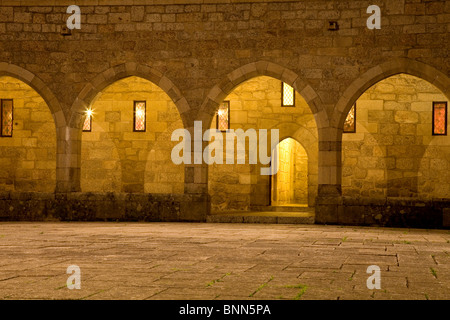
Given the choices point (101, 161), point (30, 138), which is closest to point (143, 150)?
point (101, 161)

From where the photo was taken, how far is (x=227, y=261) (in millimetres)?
4555

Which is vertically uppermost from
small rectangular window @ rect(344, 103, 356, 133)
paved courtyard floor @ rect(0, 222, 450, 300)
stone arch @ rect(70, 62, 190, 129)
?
stone arch @ rect(70, 62, 190, 129)

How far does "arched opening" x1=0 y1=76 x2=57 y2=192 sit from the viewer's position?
42.1ft

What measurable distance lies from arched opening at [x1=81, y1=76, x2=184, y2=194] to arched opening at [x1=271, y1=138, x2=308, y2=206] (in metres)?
2.37

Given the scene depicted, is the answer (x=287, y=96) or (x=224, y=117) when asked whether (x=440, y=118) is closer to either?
(x=287, y=96)

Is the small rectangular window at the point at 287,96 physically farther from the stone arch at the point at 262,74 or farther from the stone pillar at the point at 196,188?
the stone pillar at the point at 196,188

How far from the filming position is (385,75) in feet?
32.0

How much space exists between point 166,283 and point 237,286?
16.8 inches

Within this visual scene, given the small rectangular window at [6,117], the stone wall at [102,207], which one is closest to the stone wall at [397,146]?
the stone wall at [102,207]

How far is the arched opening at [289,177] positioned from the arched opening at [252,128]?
0.71 metres

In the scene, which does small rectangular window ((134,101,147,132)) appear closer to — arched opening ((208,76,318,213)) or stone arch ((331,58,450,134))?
arched opening ((208,76,318,213))

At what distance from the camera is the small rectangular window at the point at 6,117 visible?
42.7 feet

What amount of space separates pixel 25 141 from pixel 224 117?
4.47 metres

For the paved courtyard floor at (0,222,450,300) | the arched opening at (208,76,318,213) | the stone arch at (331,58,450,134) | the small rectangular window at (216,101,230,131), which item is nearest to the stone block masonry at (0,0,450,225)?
the stone arch at (331,58,450,134)
